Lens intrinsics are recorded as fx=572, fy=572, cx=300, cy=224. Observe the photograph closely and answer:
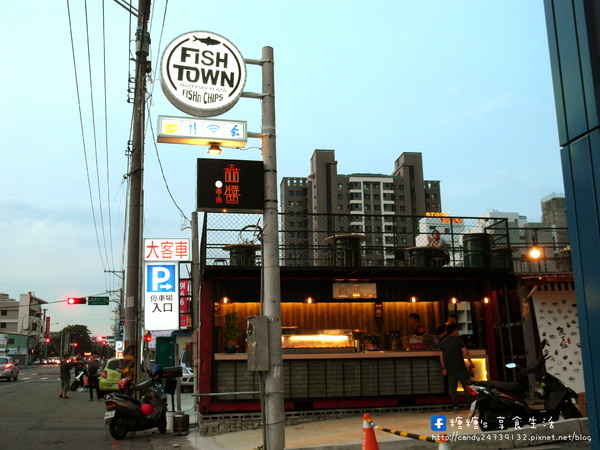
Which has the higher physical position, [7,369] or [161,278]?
[161,278]

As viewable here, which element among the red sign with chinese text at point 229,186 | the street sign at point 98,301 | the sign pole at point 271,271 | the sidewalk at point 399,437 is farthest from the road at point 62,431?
the street sign at point 98,301

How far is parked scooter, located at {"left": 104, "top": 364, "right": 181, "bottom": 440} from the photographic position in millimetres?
12258

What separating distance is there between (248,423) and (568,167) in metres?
10.3

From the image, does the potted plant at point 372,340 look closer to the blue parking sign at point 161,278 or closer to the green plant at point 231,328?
the green plant at point 231,328

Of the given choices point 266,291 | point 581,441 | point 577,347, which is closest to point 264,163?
point 266,291

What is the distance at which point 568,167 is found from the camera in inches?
182

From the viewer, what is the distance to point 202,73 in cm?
856

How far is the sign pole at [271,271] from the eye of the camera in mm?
7871

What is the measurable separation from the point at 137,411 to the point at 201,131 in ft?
23.1

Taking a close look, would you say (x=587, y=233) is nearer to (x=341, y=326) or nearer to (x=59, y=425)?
(x=341, y=326)

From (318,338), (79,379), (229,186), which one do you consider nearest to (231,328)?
(318,338)

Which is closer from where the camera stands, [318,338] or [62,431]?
[62,431]

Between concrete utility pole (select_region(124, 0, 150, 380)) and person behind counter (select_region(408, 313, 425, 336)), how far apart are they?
25.5 ft

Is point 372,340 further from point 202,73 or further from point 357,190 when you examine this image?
point 357,190
